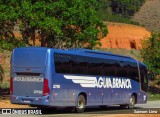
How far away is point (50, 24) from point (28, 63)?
674 centimetres

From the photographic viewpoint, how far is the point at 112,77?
26891mm

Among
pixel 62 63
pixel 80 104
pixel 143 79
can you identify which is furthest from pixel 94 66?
pixel 143 79

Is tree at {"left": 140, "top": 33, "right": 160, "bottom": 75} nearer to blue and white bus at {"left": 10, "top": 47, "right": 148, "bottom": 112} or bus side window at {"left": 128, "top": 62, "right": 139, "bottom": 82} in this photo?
bus side window at {"left": 128, "top": 62, "right": 139, "bottom": 82}

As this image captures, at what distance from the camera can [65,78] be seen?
22547mm

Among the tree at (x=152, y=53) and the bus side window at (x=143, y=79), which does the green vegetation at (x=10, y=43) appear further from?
the tree at (x=152, y=53)

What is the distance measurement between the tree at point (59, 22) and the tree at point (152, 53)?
20.0m

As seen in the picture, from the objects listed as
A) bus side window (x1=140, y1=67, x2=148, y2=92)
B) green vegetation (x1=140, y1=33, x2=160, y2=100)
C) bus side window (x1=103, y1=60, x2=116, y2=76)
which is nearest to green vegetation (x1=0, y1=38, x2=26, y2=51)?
bus side window (x1=103, y1=60, x2=116, y2=76)

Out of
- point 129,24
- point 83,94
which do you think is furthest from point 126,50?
point 83,94

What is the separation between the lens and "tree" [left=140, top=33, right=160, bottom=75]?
51.8 metres

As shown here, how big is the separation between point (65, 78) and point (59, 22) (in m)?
7.49

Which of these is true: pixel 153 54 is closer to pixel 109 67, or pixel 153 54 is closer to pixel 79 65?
pixel 109 67

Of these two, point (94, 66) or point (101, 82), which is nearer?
point (94, 66)

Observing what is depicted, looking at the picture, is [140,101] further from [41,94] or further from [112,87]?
[41,94]

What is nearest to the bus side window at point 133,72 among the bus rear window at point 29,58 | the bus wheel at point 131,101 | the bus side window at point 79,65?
the bus wheel at point 131,101
